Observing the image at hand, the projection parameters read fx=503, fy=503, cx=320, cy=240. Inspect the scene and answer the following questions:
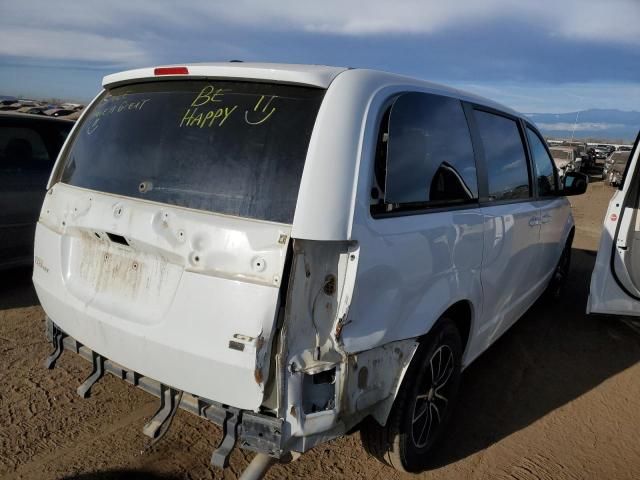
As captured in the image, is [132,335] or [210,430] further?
[210,430]

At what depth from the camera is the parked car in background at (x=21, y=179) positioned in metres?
4.91

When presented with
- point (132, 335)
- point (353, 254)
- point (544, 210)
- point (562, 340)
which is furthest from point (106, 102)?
point (562, 340)

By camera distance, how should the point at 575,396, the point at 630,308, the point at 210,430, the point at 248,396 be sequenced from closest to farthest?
the point at 248,396 → the point at 210,430 → the point at 575,396 → the point at 630,308

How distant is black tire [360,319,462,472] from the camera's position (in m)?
2.45

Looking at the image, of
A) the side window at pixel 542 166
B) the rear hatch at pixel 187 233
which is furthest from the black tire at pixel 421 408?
the side window at pixel 542 166

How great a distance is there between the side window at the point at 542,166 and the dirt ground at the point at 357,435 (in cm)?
143

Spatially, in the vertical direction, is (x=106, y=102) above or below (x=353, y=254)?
above

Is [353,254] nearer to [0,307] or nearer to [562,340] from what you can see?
[562,340]

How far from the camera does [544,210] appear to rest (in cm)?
418

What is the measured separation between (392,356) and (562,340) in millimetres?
3254

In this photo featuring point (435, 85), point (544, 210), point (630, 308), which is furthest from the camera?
point (630, 308)

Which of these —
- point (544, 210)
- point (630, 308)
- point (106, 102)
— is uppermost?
point (106, 102)

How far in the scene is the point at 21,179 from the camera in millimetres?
5043

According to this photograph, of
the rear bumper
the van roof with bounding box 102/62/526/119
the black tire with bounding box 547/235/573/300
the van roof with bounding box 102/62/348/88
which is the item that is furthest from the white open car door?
the rear bumper
